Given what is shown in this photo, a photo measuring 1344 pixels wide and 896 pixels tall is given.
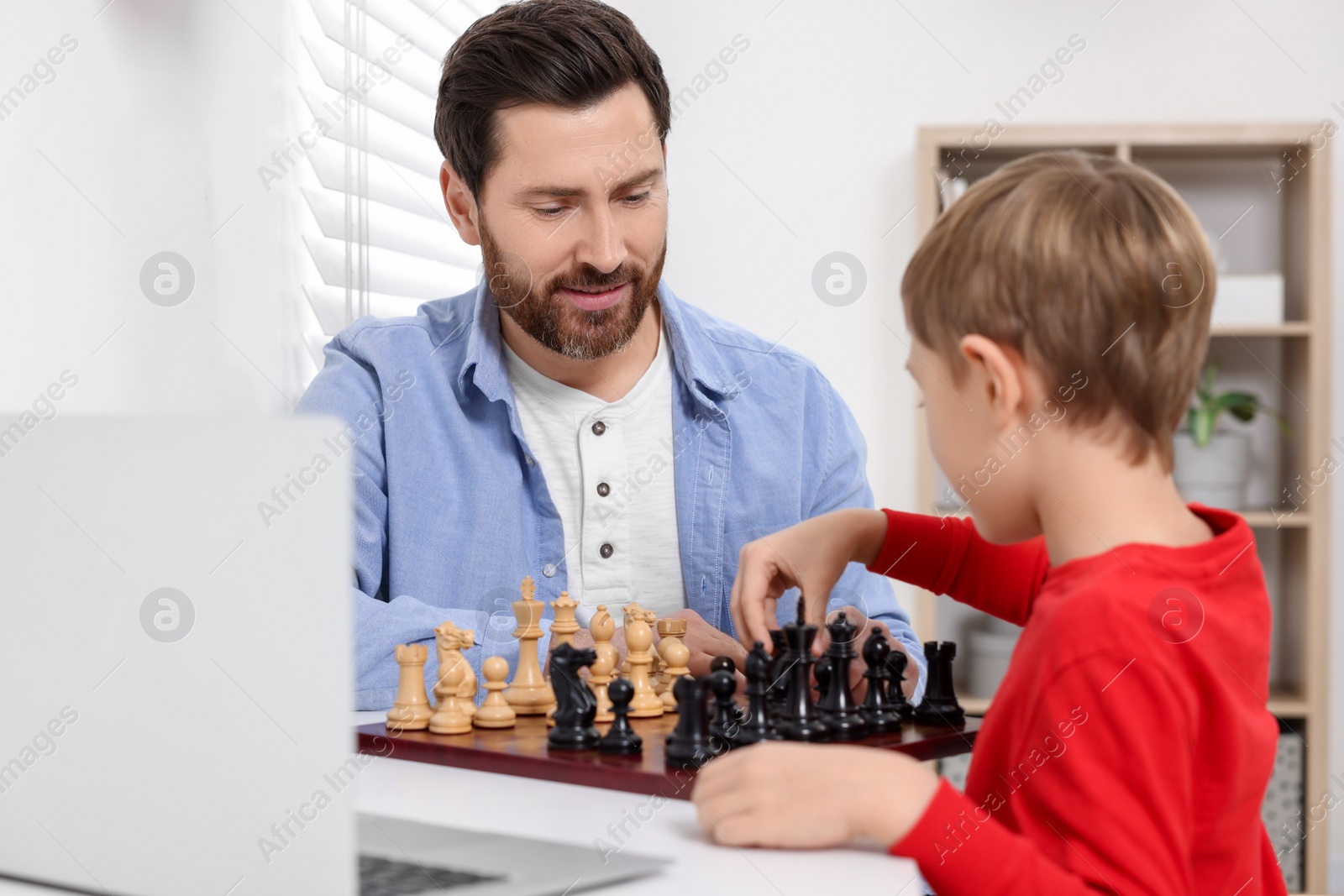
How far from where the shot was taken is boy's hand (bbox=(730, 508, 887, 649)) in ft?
4.00

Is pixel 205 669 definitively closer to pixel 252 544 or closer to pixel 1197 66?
pixel 252 544

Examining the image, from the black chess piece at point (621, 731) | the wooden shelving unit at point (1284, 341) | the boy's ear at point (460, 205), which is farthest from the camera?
the wooden shelving unit at point (1284, 341)

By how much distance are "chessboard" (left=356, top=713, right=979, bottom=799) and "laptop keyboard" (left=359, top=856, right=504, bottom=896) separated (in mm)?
206

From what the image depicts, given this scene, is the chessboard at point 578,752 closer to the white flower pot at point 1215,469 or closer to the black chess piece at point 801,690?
the black chess piece at point 801,690

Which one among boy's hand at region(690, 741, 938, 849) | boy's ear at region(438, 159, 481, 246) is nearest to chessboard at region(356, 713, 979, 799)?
boy's hand at region(690, 741, 938, 849)

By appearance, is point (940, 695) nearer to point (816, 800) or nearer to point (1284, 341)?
point (816, 800)

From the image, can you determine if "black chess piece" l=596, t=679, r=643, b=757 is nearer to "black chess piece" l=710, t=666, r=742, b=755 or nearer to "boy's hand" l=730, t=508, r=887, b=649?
"black chess piece" l=710, t=666, r=742, b=755

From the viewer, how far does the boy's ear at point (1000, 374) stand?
2.93 ft

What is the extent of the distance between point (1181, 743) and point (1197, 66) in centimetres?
302

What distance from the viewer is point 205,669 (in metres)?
0.69

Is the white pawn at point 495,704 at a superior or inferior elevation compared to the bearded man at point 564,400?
inferior

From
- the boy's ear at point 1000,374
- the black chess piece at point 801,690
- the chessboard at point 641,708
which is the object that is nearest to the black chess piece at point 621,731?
the chessboard at point 641,708

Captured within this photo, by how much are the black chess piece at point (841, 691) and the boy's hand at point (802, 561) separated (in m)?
0.17

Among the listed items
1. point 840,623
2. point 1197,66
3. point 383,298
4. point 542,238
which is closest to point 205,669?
point 840,623
